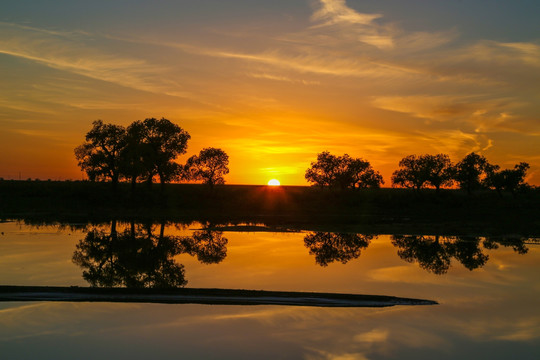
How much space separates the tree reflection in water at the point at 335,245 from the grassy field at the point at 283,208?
315 inches

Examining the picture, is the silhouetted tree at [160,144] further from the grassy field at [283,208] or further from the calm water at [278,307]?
the calm water at [278,307]

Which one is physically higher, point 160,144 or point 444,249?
point 160,144

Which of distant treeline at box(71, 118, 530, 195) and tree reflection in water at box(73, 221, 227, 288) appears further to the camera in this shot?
distant treeline at box(71, 118, 530, 195)

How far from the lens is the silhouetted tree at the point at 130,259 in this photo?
24.7 m

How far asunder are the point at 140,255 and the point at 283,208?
46.4m

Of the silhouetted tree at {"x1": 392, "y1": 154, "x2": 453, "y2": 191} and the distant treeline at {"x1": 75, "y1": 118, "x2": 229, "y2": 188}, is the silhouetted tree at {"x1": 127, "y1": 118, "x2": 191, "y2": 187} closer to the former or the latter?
the distant treeline at {"x1": 75, "y1": 118, "x2": 229, "y2": 188}

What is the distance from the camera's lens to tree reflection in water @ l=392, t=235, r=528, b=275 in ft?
105

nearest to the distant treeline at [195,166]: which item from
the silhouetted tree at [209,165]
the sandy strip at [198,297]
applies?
the silhouetted tree at [209,165]

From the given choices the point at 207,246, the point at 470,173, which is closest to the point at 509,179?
the point at 470,173

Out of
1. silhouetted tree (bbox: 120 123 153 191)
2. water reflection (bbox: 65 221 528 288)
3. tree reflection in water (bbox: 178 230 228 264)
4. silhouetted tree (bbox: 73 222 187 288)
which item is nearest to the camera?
silhouetted tree (bbox: 73 222 187 288)

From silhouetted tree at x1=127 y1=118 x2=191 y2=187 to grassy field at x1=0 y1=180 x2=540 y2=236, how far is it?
4669mm

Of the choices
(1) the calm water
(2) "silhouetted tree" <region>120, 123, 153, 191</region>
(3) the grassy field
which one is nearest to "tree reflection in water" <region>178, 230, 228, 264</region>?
(1) the calm water

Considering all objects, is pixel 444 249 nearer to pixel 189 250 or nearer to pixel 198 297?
pixel 189 250

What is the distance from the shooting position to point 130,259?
1253 inches
